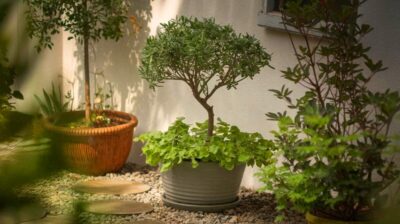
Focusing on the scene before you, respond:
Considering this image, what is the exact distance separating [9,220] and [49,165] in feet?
0.25

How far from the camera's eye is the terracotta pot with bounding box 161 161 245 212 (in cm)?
500

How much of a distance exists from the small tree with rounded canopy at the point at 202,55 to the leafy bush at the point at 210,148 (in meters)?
0.32

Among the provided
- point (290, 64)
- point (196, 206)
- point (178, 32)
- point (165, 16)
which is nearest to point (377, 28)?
point (290, 64)

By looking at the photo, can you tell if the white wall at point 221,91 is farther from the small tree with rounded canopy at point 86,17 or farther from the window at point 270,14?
the small tree with rounded canopy at point 86,17

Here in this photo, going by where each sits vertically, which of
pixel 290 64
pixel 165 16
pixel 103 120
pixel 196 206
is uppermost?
pixel 165 16

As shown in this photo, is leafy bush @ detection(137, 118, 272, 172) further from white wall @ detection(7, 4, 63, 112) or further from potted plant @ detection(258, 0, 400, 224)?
white wall @ detection(7, 4, 63, 112)

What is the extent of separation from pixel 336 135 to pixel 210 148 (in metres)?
1.07

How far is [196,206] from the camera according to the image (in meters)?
5.06

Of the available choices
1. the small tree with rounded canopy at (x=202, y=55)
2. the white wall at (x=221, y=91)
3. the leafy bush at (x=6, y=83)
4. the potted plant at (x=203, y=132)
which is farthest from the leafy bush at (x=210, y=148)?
the leafy bush at (x=6, y=83)

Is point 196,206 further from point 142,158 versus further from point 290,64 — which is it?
point 142,158

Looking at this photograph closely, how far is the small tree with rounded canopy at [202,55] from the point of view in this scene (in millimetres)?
4742

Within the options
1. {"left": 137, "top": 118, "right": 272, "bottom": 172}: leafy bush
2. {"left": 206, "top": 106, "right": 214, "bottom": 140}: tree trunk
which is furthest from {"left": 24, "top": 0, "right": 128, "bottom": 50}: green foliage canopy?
{"left": 206, "top": 106, "right": 214, "bottom": 140}: tree trunk

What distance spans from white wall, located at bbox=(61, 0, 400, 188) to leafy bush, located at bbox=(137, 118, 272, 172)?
445mm

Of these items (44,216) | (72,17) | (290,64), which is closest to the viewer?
(44,216)
